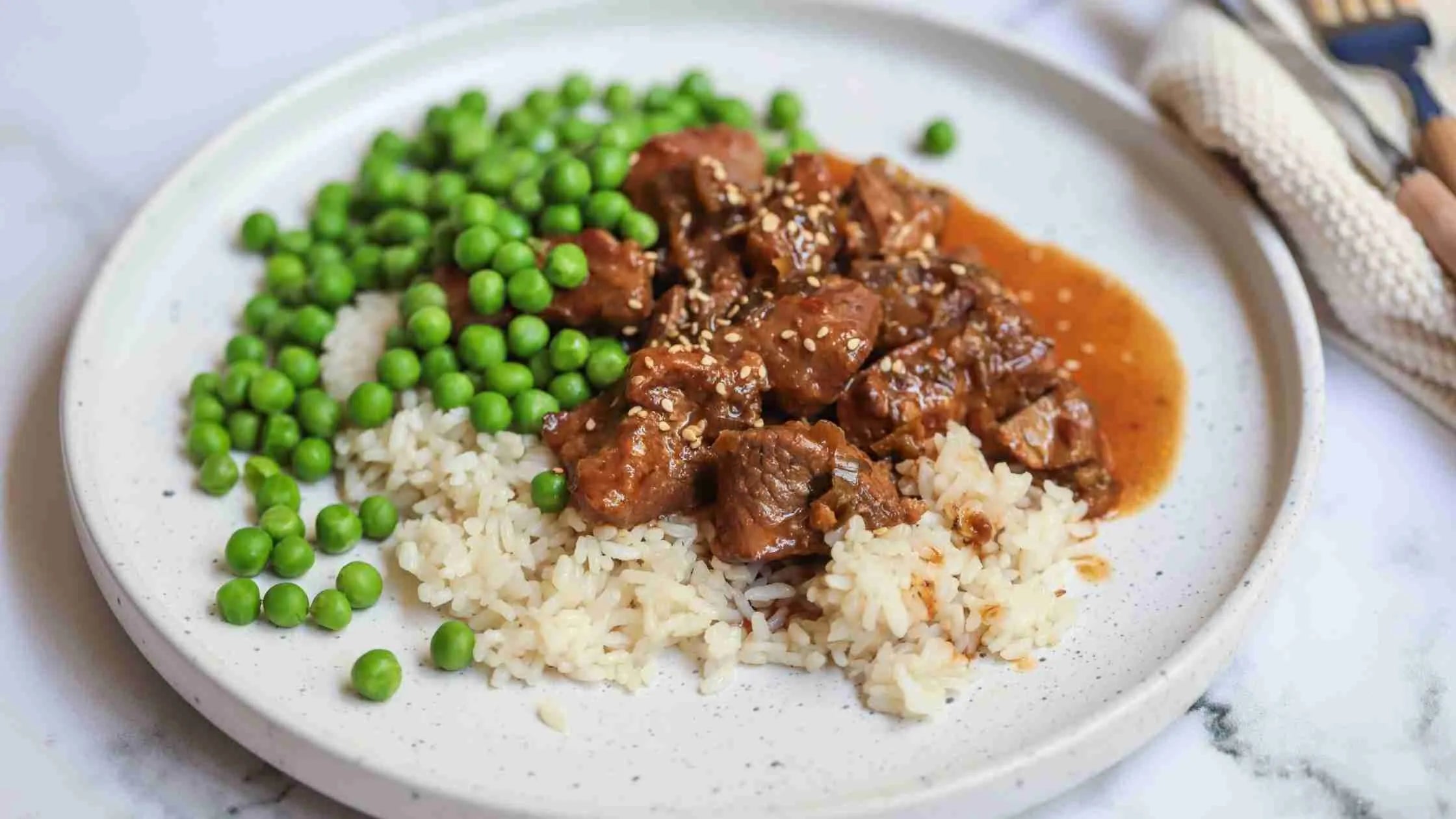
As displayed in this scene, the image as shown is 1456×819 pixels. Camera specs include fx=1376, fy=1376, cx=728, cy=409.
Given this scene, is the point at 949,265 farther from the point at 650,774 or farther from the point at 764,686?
the point at 650,774

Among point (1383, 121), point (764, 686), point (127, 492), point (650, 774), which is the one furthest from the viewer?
point (1383, 121)

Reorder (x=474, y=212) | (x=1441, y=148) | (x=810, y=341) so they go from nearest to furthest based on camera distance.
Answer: (x=810, y=341), (x=474, y=212), (x=1441, y=148)

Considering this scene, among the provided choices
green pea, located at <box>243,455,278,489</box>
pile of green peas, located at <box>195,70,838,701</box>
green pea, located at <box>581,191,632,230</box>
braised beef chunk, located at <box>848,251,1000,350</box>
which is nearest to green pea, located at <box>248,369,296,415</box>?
pile of green peas, located at <box>195,70,838,701</box>

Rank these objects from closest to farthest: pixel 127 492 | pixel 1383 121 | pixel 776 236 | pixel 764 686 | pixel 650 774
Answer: pixel 650 774
pixel 764 686
pixel 127 492
pixel 776 236
pixel 1383 121

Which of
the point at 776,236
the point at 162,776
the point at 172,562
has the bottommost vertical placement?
the point at 162,776

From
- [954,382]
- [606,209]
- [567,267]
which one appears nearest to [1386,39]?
[954,382]

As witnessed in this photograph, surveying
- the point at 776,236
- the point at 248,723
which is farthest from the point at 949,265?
the point at 248,723

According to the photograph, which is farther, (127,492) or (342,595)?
(127,492)

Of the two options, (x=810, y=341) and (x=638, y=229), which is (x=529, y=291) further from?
(x=810, y=341)
